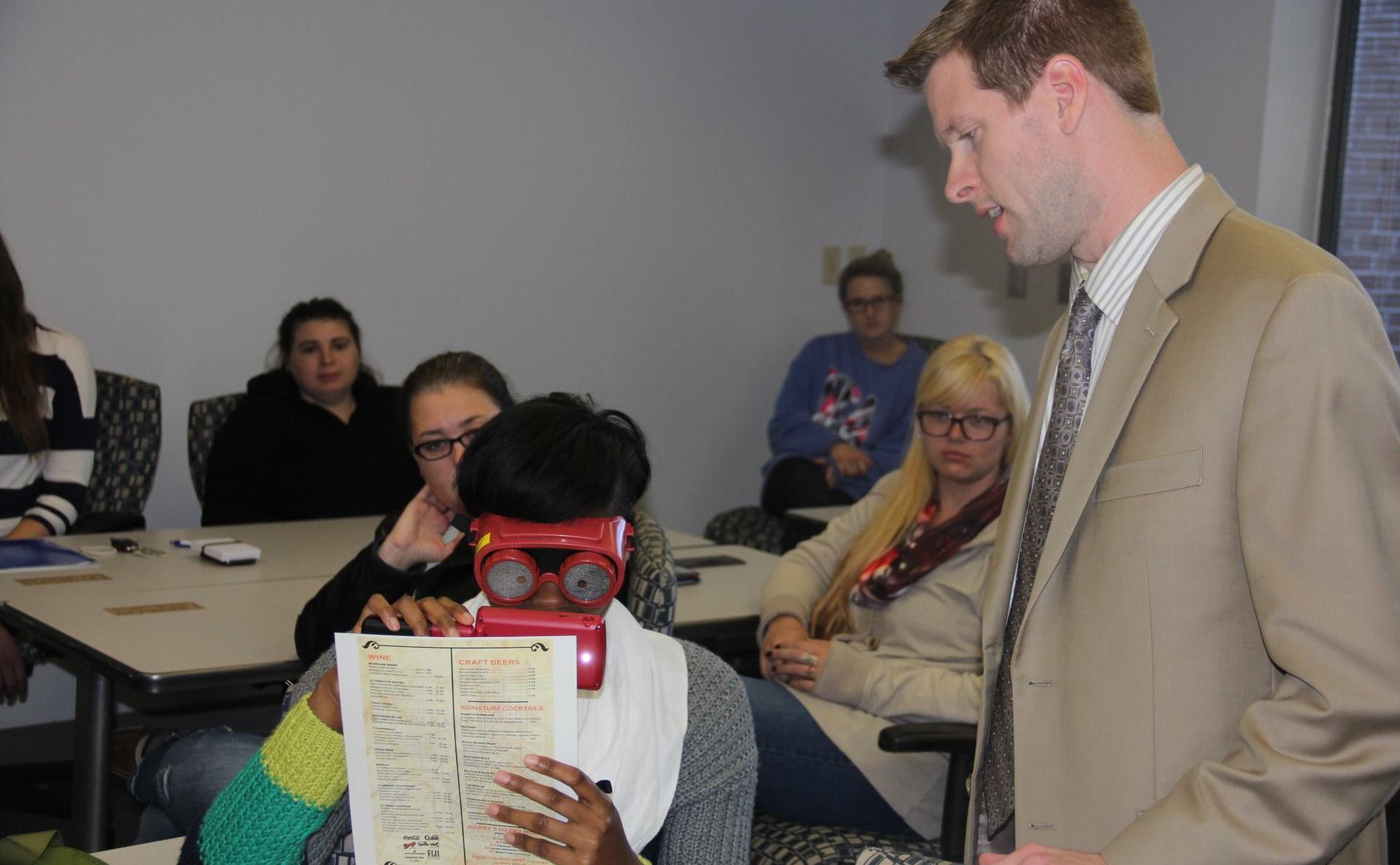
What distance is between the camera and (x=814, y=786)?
7.79 feet

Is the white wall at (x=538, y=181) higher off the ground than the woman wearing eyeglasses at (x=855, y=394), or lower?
higher

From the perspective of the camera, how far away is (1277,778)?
3.37ft

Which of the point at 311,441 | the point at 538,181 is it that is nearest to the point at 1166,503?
the point at 311,441

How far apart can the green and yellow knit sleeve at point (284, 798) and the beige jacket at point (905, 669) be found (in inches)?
50.7

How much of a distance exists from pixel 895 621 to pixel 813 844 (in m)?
0.55

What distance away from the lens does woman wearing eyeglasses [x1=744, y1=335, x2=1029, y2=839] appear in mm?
2361

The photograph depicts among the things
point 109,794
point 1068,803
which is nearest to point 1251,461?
point 1068,803

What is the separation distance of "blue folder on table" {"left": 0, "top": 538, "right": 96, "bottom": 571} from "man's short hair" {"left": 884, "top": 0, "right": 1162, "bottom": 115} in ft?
7.80

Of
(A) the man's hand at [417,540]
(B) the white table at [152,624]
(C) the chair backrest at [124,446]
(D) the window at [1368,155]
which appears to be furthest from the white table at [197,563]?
(D) the window at [1368,155]

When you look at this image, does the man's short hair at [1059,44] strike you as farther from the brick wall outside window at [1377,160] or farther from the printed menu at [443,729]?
the brick wall outside window at [1377,160]

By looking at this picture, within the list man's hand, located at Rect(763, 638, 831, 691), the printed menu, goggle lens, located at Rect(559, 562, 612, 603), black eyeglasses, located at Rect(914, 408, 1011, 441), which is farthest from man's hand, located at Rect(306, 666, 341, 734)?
black eyeglasses, located at Rect(914, 408, 1011, 441)

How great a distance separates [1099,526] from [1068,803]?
27 centimetres

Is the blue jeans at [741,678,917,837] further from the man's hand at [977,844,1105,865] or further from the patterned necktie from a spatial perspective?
the man's hand at [977,844,1105,865]

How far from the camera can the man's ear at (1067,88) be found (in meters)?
1.19
